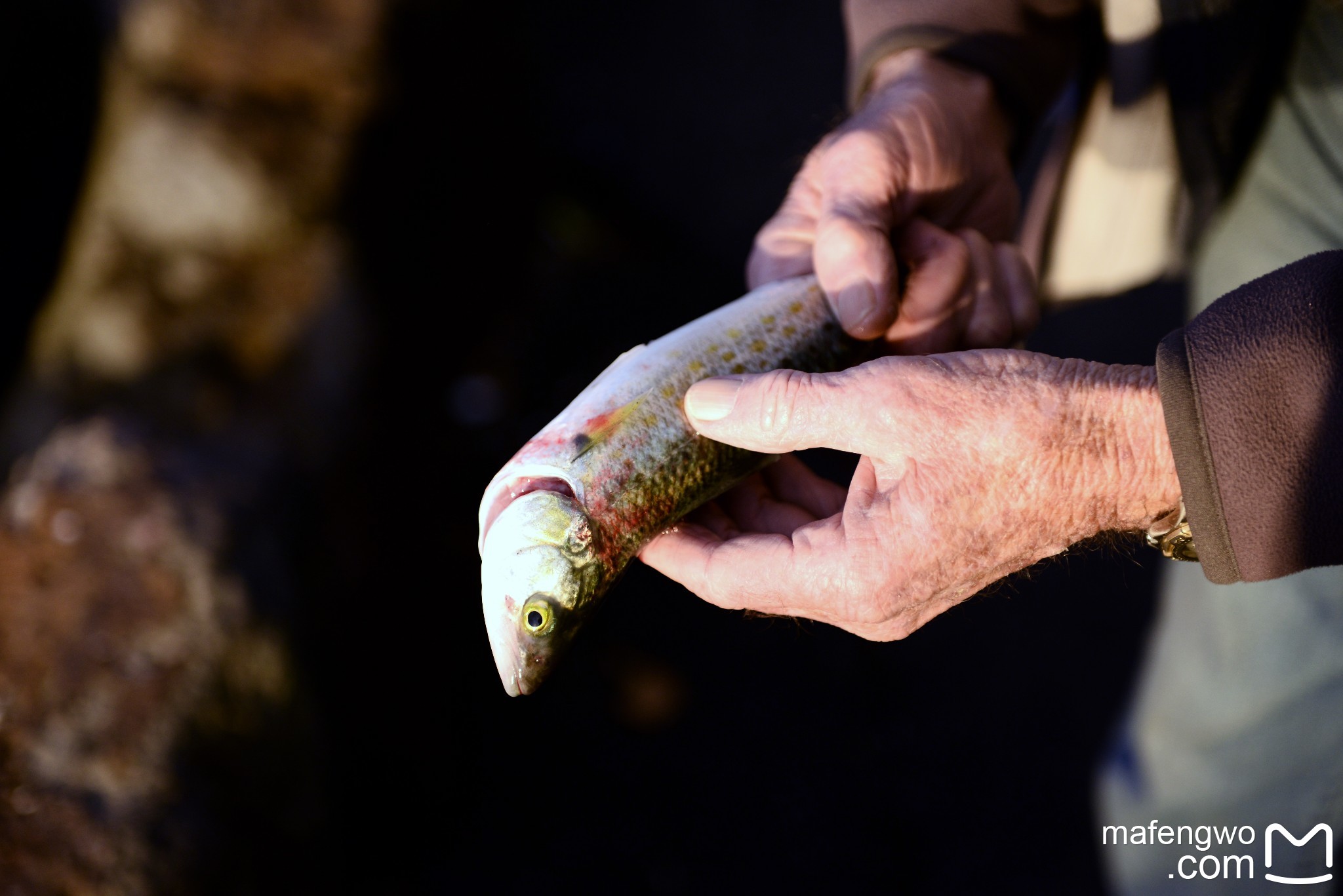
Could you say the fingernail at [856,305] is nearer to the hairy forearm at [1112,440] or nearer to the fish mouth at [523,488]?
the hairy forearm at [1112,440]

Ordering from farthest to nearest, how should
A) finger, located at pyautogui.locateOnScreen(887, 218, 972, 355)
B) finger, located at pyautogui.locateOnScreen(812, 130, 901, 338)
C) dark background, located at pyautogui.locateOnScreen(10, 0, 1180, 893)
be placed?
dark background, located at pyautogui.locateOnScreen(10, 0, 1180, 893), finger, located at pyautogui.locateOnScreen(887, 218, 972, 355), finger, located at pyautogui.locateOnScreen(812, 130, 901, 338)

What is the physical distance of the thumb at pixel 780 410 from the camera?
2066 mm

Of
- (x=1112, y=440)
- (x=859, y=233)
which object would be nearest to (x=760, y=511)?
(x=859, y=233)

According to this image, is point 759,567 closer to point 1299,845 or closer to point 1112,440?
point 1112,440

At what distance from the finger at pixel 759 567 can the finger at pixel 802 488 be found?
1.60 feet

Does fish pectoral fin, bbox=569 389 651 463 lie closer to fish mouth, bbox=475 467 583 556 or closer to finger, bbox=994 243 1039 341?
fish mouth, bbox=475 467 583 556

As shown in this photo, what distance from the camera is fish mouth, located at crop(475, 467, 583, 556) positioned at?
7.11 ft

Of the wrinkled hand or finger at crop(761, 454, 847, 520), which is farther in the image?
finger at crop(761, 454, 847, 520)

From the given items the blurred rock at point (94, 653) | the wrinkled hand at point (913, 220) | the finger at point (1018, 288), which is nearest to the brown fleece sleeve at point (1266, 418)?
the wrinkled hand at point (913, 220)

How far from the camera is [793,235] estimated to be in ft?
10.0

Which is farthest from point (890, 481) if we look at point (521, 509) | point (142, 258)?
point (142, 258)

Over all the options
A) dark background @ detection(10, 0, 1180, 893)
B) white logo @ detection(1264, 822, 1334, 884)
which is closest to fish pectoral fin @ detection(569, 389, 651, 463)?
dark background @ detection(10, 0, 1180, 893)

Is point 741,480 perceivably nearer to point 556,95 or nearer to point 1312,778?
point 1312,778

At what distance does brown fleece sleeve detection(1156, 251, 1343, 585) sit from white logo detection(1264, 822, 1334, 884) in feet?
7.17
